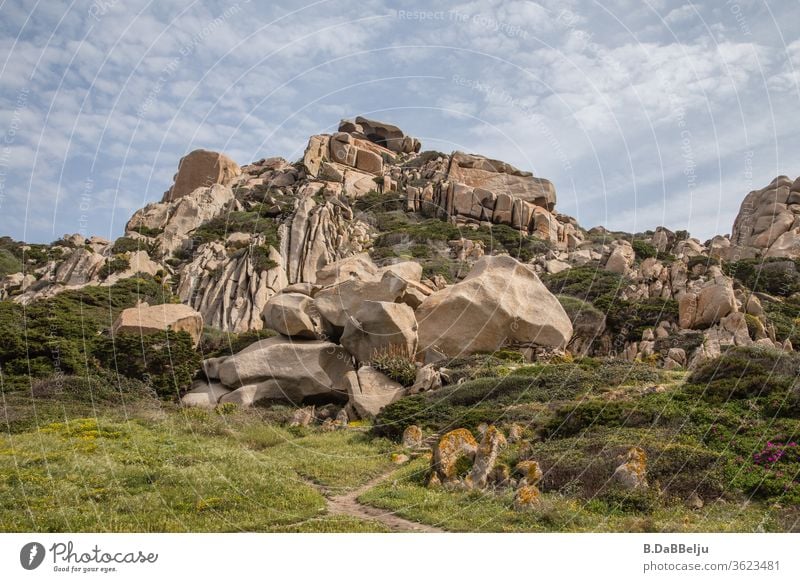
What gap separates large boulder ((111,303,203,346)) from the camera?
1187 inches

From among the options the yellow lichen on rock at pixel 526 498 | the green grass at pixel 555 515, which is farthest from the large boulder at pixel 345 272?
the yellow lichen on rock at pixel 526 498

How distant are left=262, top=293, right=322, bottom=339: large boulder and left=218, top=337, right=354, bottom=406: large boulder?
39.7 inches

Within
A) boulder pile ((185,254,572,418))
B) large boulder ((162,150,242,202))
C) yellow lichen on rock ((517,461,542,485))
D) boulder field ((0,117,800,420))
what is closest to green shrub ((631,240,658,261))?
boulder field ((0,117,800,420))

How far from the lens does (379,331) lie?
28.7 meters

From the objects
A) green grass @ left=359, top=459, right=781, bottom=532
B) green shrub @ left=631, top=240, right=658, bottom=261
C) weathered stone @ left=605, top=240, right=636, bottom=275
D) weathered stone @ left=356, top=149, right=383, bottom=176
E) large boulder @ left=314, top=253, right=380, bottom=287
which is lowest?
green grass @ left=359, top=459, right=781, bottom=532

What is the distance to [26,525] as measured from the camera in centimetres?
1102

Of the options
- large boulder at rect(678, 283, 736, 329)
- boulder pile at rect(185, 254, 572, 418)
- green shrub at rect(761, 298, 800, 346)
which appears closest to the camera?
boulder pile at rect(185, 254, 572, 418)

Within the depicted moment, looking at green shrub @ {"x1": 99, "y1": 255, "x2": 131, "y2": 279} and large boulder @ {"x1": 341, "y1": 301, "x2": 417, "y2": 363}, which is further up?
green shrub @ {"x1": 99, "y1": 255, "x2": 131, "y2": 279}

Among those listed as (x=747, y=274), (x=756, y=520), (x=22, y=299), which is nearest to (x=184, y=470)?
(x=756, y=520)

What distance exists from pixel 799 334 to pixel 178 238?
6725cm

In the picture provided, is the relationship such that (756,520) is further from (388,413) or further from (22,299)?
(22,299)

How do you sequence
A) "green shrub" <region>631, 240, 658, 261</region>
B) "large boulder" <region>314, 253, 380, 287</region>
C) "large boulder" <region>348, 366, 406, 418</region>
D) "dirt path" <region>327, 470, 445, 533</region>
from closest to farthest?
1. "dirt path" <region>327, 470, 445, 533</region>
2. "large boulder" <region>348, 366, 406, 418</region>
3. "large boulder" <region>314, 253, 380, 287</region>
4. "green shrub" <region>631, 240, 658, 261</region>

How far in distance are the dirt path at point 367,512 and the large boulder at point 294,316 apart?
15.6 m

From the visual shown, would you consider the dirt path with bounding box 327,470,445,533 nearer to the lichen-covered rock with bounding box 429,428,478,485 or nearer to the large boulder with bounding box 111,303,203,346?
the lichen-covered rock with bounding box 429,428,478,485
